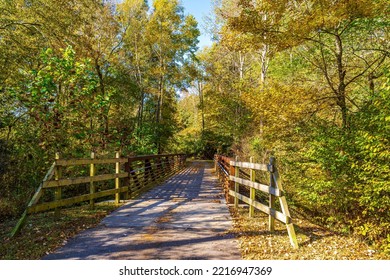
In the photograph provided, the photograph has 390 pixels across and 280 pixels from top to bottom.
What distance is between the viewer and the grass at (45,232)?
12.5ft

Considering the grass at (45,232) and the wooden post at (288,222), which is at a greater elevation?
the wooden post at (288,222)

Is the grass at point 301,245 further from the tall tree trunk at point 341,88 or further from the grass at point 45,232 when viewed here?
the tall tree trunk at point 341,88

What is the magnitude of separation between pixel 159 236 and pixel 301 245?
2092 millimetres

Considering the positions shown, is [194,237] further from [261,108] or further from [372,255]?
[261,108]

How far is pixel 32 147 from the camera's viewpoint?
8695 mm

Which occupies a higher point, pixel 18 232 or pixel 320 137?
pixel 320 137

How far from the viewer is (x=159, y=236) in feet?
14.5

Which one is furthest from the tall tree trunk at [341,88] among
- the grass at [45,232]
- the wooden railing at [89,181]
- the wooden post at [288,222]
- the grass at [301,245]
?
the grass at [45,232]

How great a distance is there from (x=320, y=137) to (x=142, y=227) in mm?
5266

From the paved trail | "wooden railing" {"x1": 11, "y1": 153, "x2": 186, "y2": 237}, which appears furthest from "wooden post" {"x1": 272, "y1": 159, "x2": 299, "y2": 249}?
"wooden railing" {"x1": 11, "y1": 153, "x2": 186, "y2": 237}

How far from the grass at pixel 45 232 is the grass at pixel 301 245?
2665 millimetres
